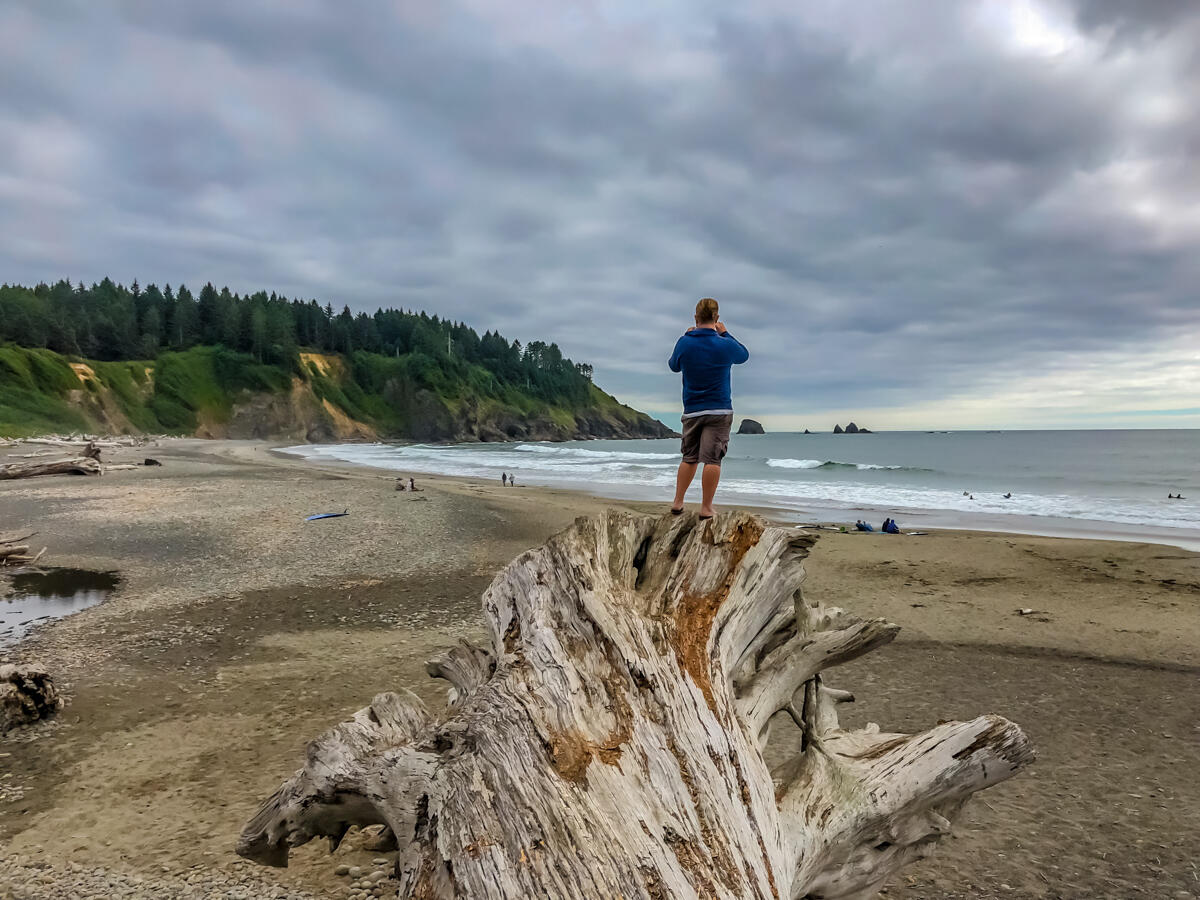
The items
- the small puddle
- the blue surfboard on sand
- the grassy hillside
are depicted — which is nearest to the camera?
the small puddle

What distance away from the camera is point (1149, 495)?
91.5 feet

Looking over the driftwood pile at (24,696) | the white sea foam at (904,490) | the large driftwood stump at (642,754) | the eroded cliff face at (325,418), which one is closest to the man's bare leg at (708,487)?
the large driftwood stump at (642,754)

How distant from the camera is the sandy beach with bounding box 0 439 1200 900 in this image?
359cm

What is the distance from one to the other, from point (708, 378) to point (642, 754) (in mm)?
3761

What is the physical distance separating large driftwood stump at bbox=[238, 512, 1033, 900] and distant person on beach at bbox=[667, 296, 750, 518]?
1748 mm

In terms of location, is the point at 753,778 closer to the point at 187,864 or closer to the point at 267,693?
the point at 187,864

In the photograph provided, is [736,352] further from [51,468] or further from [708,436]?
[51,468]

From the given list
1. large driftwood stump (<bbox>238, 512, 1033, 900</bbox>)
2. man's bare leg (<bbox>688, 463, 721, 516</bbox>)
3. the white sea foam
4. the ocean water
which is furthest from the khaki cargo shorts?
the white sea foam

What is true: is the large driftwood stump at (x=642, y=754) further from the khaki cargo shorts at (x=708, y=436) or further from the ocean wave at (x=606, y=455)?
the ocean wave at (x=606, y=455)

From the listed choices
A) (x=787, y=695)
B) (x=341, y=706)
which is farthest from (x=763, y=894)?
(x=341, y=706)

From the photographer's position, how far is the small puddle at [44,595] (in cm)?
777

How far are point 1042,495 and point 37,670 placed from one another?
3264 cm

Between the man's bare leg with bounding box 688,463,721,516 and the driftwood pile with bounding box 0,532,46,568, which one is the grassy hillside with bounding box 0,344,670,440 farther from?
the man's bare leg with bounding box 688,463,721,516

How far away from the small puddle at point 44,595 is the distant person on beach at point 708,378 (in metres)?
7.42
